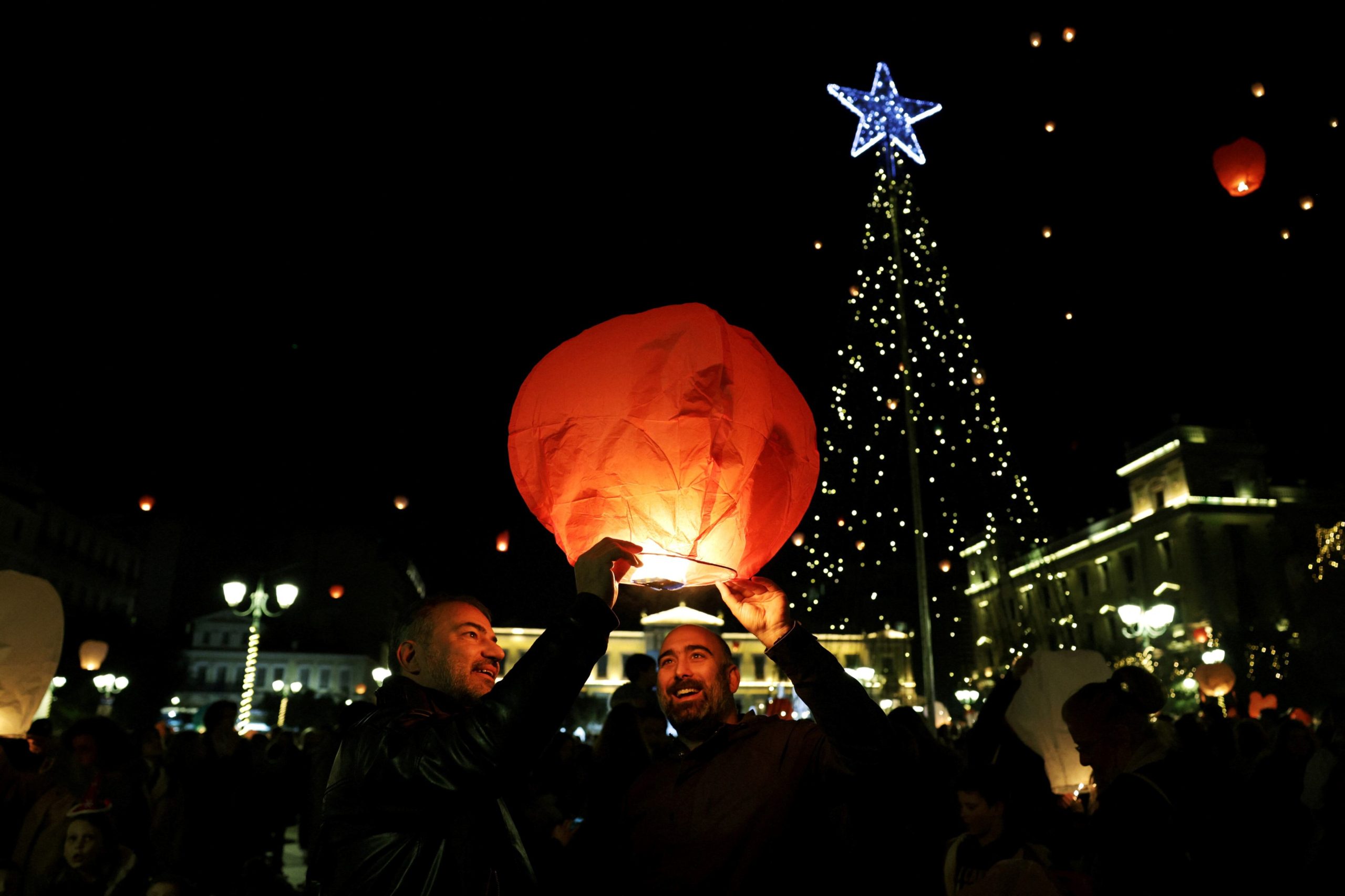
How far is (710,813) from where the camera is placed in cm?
248

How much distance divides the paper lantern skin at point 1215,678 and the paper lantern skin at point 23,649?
15126 millimetres

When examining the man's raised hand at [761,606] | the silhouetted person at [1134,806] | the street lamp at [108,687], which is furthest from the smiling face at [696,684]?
the street lamp at [108,687]

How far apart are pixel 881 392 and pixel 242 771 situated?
13486mm

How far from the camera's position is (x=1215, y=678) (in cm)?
1425

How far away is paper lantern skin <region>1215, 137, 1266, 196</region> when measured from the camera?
7.91m

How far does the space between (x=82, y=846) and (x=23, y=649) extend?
3.79 feet

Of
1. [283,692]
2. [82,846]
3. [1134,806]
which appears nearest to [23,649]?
[82,846]

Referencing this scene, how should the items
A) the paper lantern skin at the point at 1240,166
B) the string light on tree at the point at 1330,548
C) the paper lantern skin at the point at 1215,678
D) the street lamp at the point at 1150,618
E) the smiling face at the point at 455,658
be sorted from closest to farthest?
the smiling face at the point at 455,658 → the paper lantern skin at the point at 1240,166 → the paper lantern skin at the point at 1215,678 → the street lamp at the point at 1150,618 → the string light on tree at the point at 1330,548

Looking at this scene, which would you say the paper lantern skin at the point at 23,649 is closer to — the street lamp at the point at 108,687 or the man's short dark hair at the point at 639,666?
the man's short dark hair at the point at 639,666

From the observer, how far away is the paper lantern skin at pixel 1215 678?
1413cm

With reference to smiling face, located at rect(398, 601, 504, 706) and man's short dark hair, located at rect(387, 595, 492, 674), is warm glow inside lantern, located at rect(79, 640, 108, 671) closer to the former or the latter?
man's short dark hair, located at rect(387, 595, 492, 674)

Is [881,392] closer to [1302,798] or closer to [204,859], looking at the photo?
[1302,798]

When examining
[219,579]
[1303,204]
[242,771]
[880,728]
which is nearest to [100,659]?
[242,771]

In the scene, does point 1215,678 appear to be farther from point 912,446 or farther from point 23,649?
point 23,649
